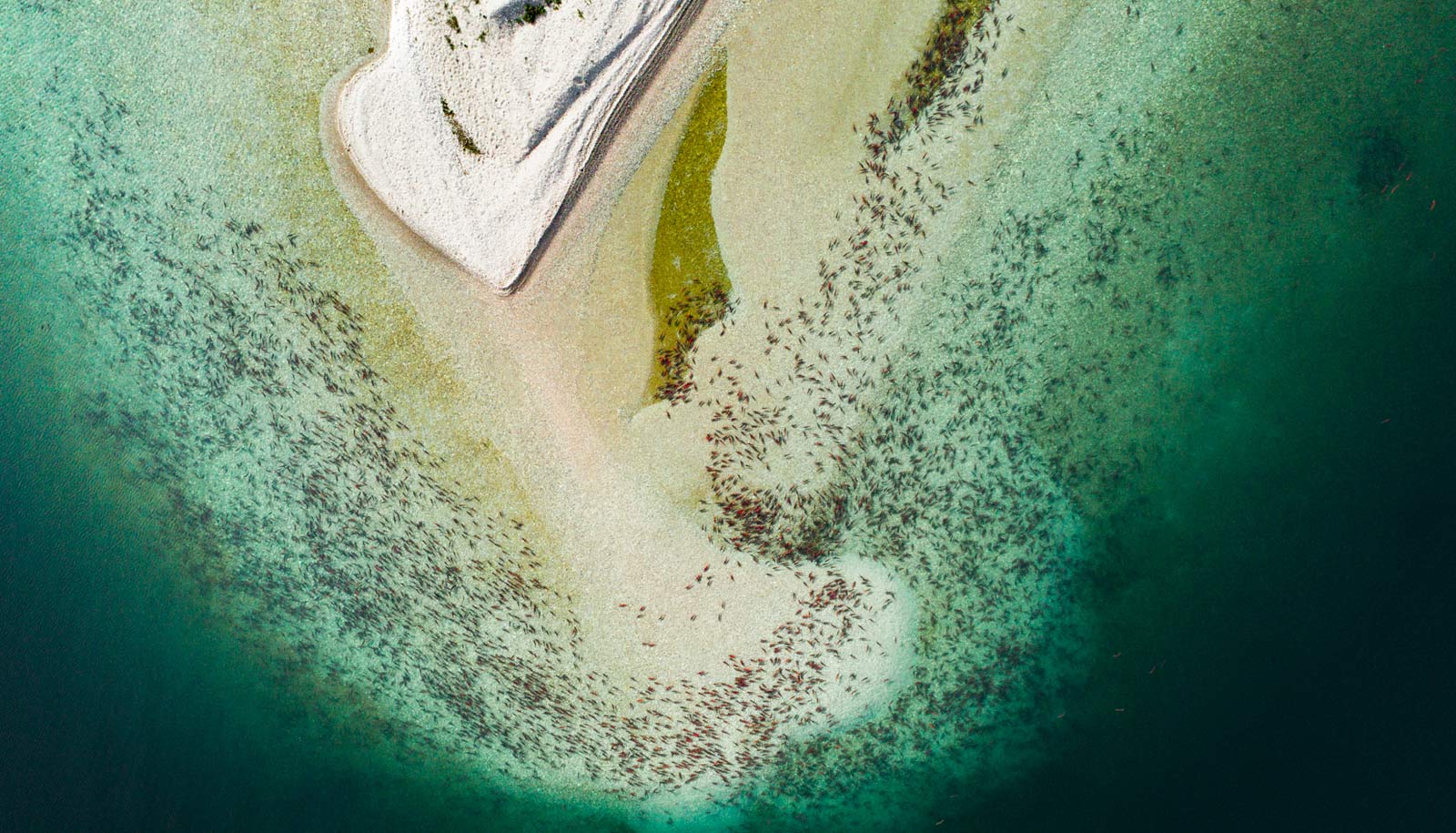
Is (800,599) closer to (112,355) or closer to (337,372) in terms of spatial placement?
(337,372)

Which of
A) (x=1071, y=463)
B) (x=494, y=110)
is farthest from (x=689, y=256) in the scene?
(x=1071, y=463)

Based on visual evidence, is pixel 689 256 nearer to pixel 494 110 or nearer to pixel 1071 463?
pixel 494 110

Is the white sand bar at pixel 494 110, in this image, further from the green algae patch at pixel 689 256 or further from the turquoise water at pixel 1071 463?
the turquoise water at pixel 1071 463

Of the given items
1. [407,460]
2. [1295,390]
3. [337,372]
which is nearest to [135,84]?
[337,372]

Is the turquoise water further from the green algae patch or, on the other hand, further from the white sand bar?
the green algae patch

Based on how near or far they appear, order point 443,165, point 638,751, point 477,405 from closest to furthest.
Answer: point 443,165 < point 477,405 < point 638,751
